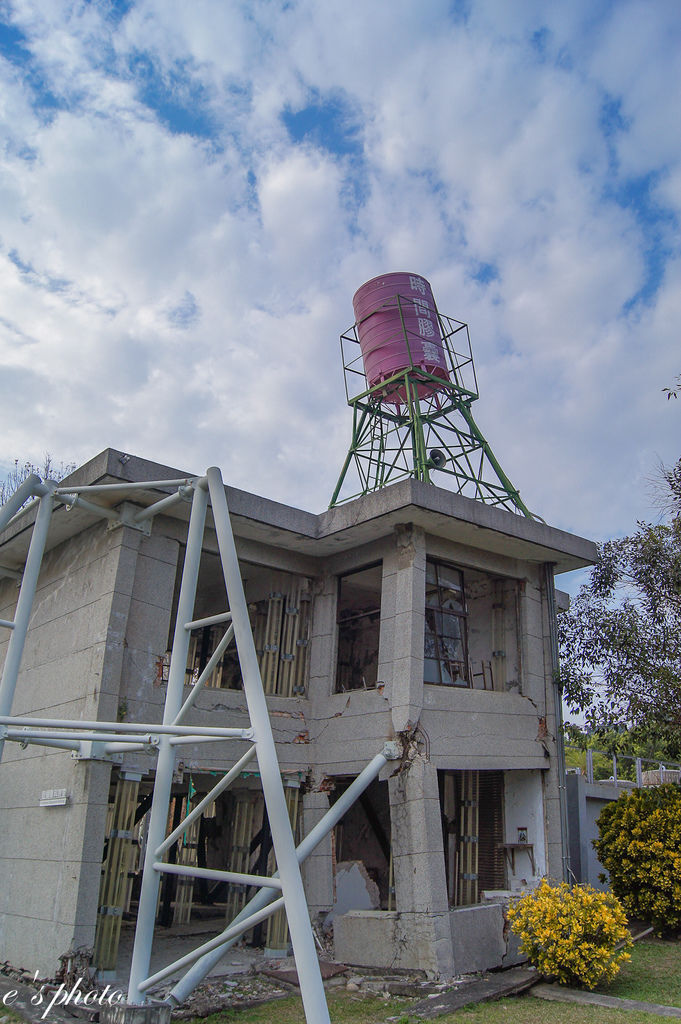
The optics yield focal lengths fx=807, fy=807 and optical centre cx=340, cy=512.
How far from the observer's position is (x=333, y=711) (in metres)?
11.3

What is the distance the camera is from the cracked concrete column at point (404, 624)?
1026 centimetres

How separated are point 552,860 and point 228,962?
451cm

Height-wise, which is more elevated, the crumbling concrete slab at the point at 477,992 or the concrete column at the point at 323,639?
the concrete column at the point at 323,639

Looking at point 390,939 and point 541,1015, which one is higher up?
point 390,939

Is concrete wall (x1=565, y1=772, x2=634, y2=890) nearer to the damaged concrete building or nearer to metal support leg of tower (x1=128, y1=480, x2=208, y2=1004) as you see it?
the damaged concrete building

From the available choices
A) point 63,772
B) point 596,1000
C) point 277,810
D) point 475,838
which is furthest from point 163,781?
point 475,838

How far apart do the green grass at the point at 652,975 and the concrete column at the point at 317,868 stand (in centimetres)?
366

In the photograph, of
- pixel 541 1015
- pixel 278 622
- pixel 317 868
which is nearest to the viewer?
pixel 541 1015

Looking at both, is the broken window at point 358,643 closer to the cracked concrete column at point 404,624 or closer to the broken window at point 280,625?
the broken window at point 280,625

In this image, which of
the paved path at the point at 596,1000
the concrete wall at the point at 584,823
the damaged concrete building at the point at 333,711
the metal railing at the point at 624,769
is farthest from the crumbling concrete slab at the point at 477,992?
the metal railing at the point at 624,769

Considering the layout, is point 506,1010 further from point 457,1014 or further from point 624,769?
point 624,769

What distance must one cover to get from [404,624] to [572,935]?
13.1 feet

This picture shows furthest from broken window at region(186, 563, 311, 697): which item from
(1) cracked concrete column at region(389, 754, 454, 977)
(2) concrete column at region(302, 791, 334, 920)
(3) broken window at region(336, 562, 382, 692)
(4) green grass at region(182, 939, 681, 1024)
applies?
(4) green grass at region(182, 939, 681, 1024)

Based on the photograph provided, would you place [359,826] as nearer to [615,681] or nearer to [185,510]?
[615,681]
